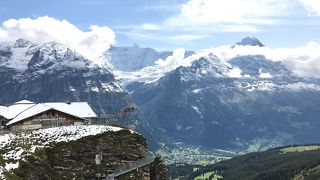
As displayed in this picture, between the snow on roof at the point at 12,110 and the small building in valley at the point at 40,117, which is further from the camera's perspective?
the snow on roof at the point at 12,110

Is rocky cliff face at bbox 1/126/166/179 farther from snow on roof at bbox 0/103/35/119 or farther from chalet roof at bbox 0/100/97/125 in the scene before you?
snow on roof at bbox 0/103/35/119

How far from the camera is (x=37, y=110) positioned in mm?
134125

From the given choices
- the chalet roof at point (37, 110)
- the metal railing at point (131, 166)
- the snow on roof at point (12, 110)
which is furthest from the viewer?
the snow on roof at point (12, 110)

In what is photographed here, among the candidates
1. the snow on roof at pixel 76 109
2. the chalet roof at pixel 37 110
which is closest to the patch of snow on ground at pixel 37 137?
the chalet roof at pixel 37 110

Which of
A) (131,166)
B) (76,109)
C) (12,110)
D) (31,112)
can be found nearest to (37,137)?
(131,166)

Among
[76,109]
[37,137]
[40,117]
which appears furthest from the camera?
[76,109]

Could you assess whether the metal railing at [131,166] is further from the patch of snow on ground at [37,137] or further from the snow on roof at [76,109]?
the snow on roof at [76,109]

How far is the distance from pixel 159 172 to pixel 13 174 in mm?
36743

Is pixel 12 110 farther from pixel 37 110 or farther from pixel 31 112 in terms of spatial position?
pixel 37 110

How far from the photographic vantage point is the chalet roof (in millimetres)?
133750

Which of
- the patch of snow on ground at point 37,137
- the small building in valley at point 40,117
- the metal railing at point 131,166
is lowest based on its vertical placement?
the metal railing at point 131,166

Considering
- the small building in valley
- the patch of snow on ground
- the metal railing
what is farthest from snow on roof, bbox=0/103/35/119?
the metal railing

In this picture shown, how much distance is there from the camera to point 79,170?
349 ft

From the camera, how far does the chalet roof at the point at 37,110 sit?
134 metres
